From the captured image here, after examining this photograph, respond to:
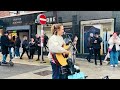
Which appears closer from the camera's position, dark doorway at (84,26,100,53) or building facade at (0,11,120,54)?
building facade at (0,11,120,54)

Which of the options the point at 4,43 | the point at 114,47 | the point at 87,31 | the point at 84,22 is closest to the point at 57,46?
the point at 4,43

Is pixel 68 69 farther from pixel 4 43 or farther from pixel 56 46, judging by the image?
pixel 4 43

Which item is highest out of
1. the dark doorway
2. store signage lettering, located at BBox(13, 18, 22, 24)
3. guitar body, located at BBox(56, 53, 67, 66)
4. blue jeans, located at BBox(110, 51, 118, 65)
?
store signage lettering, located at BBox(13, 18, 22, 24)

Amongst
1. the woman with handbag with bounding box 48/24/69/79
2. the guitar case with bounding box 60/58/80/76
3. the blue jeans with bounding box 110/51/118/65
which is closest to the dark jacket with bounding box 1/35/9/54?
the blue jeans with bounding box 110/51/118/65

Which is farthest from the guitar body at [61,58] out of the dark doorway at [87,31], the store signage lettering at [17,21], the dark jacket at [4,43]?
the store signage lettering at [17,21]

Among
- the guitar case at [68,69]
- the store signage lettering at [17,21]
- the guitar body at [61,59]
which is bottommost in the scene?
the guitar case at [68,69]

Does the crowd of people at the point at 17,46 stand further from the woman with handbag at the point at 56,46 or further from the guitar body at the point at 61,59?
the guitar body at the point at 61,59

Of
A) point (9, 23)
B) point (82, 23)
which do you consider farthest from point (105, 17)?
Answer: point (9, 23)

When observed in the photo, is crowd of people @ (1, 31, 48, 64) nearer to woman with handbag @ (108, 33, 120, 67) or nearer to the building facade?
the building facade

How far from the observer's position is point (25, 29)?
61.9ft

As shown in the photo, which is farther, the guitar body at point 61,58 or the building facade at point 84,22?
the building facade at point 84,22

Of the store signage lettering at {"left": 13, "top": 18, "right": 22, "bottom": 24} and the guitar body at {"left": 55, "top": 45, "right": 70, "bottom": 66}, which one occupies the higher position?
the store signage lettering at {"left": 13, "top": 18, "right": 22, "bottom": 24}
